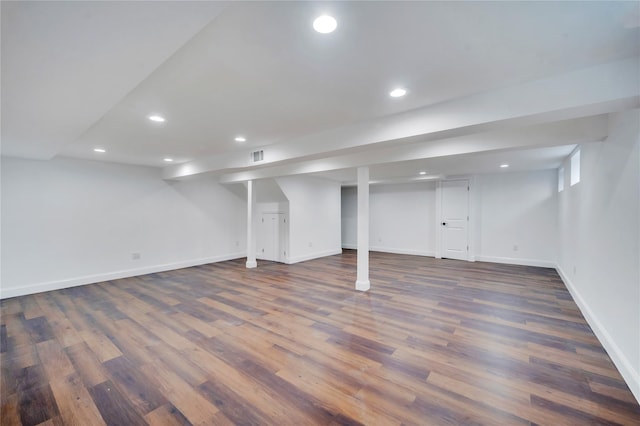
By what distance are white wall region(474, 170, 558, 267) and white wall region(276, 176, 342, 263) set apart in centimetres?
381

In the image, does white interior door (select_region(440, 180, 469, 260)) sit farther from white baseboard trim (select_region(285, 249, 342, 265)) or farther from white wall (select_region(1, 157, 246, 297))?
white wall (select_region(1, 157, 246, 297))

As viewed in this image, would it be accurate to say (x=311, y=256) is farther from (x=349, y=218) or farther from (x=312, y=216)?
(x=349, y=218)

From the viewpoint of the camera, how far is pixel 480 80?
202 cm

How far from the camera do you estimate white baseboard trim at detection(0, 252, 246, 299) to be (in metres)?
4.30


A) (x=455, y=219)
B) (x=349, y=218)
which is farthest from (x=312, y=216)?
(x=455, y=219)

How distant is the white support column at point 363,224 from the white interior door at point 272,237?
2924mm

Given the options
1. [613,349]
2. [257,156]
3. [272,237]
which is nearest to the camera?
[613,349]

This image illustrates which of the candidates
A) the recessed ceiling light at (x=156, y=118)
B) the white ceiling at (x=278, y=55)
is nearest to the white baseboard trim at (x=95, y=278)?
the white ceiling at (x=278, y=55)

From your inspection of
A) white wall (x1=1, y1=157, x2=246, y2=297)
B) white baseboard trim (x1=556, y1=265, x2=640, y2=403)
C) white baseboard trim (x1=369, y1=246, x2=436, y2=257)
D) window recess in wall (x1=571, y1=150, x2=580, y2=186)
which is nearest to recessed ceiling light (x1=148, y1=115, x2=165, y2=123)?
white wall (x1=1, y1=157, x2=246, y2=297)

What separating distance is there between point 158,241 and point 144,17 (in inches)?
228

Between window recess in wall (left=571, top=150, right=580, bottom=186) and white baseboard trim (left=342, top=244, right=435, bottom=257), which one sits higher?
window recess in wall (left=571, top=150, right=580, bottom=186)

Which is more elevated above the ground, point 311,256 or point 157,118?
point 157,118

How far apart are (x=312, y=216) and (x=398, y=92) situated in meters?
5.29

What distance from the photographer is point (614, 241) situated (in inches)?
95.5
